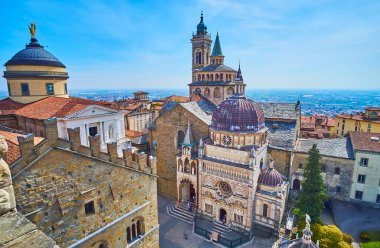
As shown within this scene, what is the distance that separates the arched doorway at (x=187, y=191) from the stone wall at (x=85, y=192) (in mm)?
12739

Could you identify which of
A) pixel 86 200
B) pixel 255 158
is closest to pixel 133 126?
pixel 255 158

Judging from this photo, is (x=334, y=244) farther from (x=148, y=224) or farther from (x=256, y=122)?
(x=148, y=224)

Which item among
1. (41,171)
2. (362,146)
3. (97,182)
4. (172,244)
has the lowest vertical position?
(172,244)

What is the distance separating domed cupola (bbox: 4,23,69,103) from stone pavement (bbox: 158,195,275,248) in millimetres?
23073

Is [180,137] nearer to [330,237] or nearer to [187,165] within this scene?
[187,165]

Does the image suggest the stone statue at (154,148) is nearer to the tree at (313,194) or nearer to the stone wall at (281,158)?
the stone wall at (281,158)

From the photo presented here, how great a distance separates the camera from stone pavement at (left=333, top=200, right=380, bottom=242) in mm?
25862

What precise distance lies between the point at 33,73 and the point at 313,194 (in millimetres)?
37234

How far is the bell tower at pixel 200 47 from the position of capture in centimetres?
5269

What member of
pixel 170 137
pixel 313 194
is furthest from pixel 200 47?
pixel 313 194

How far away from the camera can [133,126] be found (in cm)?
5859

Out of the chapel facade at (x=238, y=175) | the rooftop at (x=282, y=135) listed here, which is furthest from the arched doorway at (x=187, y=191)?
the rooftop at (x=282, y=135)

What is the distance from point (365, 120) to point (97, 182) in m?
59.6

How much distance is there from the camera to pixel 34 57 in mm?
26500
